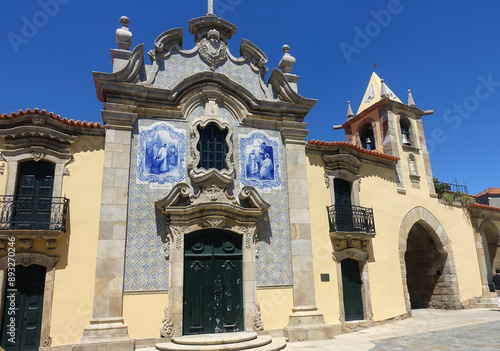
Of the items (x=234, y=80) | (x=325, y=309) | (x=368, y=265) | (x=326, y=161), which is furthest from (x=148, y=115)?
(x=368, y=265)

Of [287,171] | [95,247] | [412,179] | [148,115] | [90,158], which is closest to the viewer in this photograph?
[95,247]

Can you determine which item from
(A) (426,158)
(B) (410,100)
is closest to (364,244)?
(A) (426,158)

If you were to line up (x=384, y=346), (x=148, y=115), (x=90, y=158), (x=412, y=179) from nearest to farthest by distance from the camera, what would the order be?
(x=384, y=346) → (x=90, y=158) → (x=148, y=115) → (x=412, y=179)

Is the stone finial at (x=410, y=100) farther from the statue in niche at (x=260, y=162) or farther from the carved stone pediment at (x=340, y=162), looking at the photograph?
the statue in niche at (x=260, y=162)

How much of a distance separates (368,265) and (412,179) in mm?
4354

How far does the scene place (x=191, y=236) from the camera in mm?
9445

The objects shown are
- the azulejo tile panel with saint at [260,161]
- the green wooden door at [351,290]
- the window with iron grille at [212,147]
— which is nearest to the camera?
the window with iron grille at [212,147]

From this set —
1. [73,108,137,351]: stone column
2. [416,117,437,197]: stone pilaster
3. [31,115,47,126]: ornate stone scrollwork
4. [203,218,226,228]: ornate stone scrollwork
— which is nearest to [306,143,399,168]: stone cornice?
[416,117,437,197]: stone pilaster

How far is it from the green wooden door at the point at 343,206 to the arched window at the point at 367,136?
14.2ft

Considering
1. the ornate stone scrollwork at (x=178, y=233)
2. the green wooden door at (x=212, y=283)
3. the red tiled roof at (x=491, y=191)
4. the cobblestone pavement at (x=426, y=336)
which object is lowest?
the cobblestone pavement at (x=426, y=336)

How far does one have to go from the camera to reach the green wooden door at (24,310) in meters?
7.83

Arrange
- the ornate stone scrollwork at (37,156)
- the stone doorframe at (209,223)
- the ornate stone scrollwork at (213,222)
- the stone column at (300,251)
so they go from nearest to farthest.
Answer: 1. the ornate stone scrollwork at (37,156)
2. the stone doorframe at (209,223)
3. the ornate stone scrollwork at (213,222)
4. the stone column at (300,251)

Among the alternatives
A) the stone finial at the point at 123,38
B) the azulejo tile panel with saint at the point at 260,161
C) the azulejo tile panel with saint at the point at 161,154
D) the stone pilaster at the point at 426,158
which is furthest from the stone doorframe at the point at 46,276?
the stone pilaster at the point at 426,158

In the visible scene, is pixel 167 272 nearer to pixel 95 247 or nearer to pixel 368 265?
pixel 95 247
